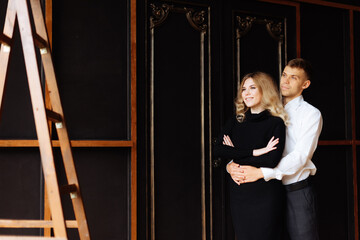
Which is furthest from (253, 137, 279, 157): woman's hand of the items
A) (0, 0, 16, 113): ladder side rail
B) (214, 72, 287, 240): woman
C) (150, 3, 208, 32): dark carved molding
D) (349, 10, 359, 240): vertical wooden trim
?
(349, 10, 359, 240): vertical wooden trim

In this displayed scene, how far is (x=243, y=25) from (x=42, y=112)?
204 cm

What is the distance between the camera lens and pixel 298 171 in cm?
238

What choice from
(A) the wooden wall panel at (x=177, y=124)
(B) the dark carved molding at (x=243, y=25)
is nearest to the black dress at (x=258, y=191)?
(A) the wooden wall panel at (x=177, y=124)

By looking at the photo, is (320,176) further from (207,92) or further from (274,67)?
(207,92)

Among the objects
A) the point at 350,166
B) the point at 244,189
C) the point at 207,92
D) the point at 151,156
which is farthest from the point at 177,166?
the point at 350,166

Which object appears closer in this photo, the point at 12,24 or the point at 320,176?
the point at 12,24

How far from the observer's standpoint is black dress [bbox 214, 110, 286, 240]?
7.57 ft

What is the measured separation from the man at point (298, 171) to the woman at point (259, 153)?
46mm

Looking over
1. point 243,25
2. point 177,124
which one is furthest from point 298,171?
point 243,25

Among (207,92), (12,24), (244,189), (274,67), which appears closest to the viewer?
(12,24)

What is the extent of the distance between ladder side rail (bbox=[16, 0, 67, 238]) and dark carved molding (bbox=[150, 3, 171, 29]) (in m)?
1.35

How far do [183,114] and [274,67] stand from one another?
871 mm

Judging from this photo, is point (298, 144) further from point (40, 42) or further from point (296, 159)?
point (40, 42)

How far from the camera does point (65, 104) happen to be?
2754 mm
